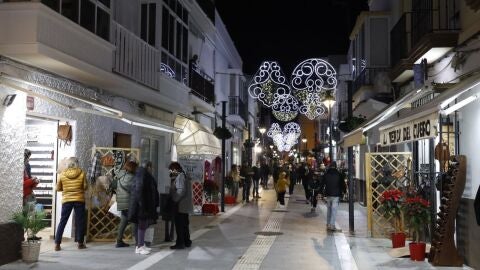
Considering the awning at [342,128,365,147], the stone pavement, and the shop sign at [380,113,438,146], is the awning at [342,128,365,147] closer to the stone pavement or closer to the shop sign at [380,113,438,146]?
the shop sign at [380,113,438,146]

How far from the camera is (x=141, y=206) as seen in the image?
11328 mm

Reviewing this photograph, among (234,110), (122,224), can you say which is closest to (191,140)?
(122,224)

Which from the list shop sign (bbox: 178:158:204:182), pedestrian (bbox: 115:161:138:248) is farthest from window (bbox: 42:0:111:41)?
shop sign (bbox: 178:158:204:182)

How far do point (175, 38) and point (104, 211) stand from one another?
7.53 m

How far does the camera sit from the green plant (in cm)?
1008

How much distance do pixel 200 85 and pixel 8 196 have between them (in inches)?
515

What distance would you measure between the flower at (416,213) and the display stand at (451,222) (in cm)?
51

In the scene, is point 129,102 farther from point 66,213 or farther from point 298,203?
point 298,203

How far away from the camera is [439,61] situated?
12.8 meters

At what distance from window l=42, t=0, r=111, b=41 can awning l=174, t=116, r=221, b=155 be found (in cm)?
703

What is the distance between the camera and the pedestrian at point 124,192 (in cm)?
1172

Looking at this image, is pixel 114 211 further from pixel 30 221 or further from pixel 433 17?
pixel 433 17

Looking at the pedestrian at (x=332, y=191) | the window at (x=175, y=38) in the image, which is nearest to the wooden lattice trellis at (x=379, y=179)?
the pedestrian at (x=332, y=191)

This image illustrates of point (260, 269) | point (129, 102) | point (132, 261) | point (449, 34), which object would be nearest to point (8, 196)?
point (132, 261)
